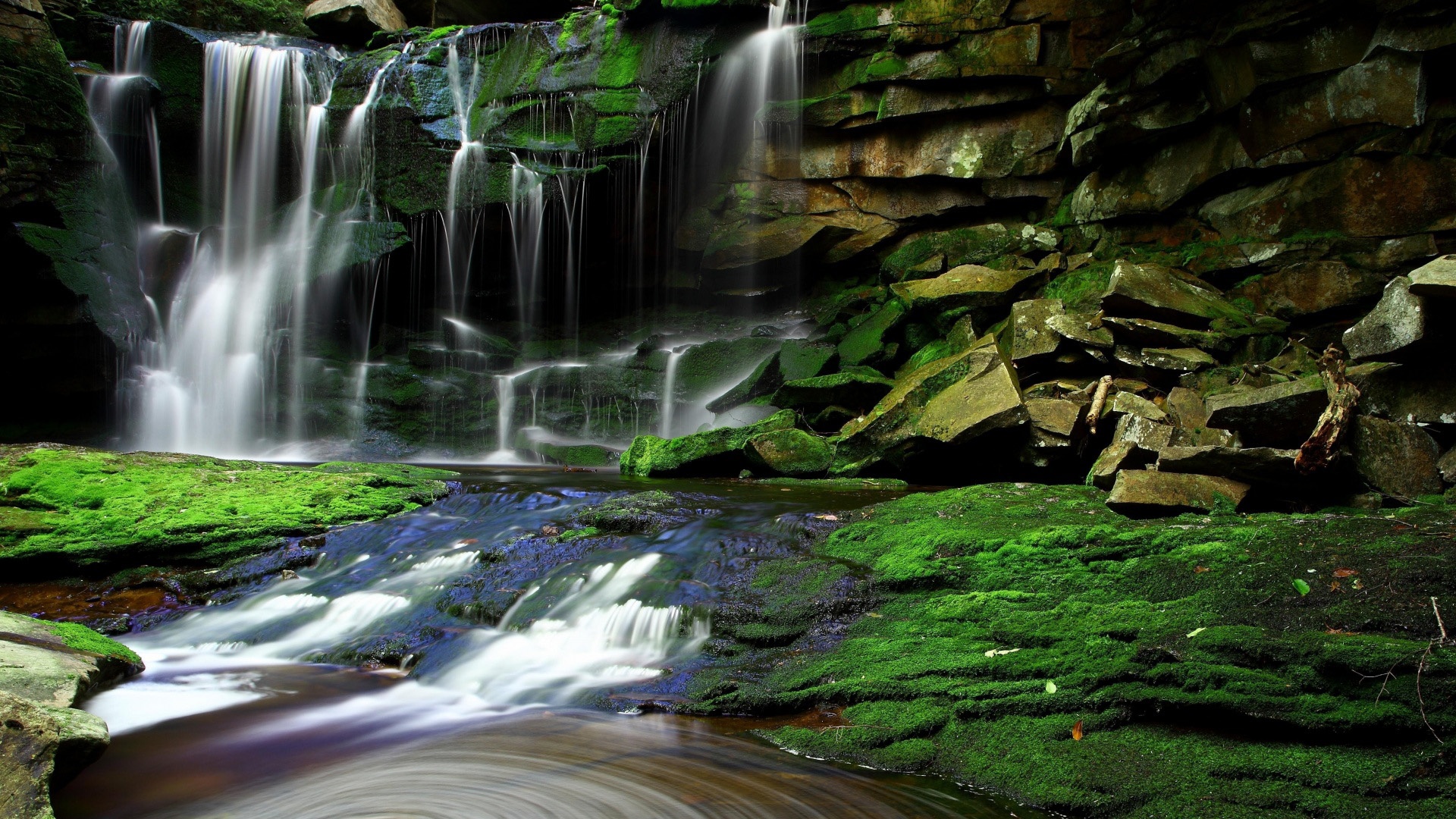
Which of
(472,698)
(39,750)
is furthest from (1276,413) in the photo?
(39,750)

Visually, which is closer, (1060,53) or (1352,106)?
(1352,106)

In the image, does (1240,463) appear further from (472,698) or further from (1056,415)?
(472,698)

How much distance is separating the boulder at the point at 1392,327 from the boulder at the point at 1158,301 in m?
3.31

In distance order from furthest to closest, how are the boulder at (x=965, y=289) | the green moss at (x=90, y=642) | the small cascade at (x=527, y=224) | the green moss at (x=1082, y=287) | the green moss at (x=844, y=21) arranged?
1. the small cascade at (x=527, y=224)
2. the green moss at (x=844, y=21)
3. the boulder at (x=965, y=289)
4. the green moss at (x=1082, y=287)
5. the green moss at (x=90, y=642)

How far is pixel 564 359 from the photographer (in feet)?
54.1

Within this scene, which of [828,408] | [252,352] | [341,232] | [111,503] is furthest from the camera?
[341,232]

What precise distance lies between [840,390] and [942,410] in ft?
9.22

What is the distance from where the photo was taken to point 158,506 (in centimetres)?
654

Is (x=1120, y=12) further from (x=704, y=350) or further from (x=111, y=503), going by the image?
(x=111, y=503)

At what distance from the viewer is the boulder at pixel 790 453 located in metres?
9.16

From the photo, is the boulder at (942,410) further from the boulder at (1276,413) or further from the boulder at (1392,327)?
the boulder at (1392,327)

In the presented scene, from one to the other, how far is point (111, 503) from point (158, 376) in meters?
9.17

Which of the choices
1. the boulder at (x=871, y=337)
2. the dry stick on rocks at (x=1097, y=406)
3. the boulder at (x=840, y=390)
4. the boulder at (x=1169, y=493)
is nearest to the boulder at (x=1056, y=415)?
the dry stick on rocks at (x=1097, y=406)

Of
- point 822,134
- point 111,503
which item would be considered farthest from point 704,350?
point 111,503
